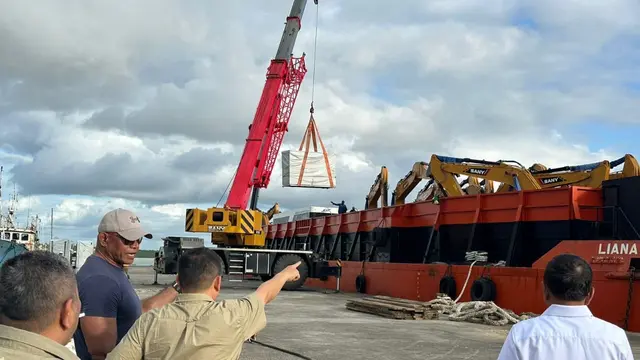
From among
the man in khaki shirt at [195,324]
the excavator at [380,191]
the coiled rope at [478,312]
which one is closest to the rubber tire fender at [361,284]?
the excavator at [380,191]

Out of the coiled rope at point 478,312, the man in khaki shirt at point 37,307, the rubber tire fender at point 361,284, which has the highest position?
the man in khaki shirt at point 37,307

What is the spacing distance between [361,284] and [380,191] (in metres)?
4.79

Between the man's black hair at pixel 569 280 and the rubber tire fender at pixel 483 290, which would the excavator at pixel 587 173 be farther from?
the man's black hair at pixel 569 280

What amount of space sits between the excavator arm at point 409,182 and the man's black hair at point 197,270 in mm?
20159

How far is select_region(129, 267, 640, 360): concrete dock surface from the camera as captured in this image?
31.0ft

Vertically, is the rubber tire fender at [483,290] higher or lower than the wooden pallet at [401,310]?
higher

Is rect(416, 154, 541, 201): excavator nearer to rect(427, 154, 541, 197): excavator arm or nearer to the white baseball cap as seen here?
rect(427, 154, 541, 197): excavator arm

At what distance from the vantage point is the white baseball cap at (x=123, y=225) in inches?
142

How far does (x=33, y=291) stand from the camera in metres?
1.96

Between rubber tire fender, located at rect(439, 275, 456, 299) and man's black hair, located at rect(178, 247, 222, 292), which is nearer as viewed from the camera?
man's black hair, located at rect(178, 247, 222, 292)

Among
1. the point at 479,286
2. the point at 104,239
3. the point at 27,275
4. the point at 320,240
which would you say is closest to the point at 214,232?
the point at 320,240

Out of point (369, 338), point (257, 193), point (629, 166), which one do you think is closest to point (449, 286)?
point (629, 166)

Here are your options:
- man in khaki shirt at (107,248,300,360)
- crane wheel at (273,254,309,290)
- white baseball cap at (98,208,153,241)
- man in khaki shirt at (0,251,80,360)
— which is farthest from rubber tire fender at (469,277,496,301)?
man in khaki shirt at (0,251,80,360)

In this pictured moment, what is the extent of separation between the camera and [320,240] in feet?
94.2
